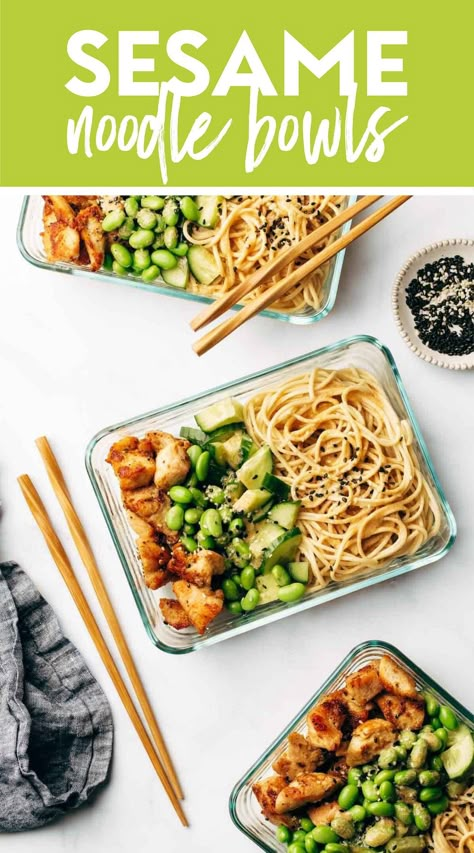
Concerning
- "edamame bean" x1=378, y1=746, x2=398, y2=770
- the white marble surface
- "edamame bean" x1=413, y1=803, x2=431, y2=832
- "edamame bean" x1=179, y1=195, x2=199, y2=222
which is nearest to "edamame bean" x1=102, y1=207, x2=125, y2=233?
"edamame bean" x1=179, y1=195, x2=199, y2=222

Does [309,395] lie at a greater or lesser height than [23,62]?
lesser

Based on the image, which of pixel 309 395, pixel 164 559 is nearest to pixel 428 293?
pixel 309 395

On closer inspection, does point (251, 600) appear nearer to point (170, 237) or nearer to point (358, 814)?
point (358, 814)

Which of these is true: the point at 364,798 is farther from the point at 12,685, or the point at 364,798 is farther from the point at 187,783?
the point at 12,685

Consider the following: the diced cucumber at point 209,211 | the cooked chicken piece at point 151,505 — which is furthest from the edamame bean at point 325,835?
the diced cucumber at point 209,211

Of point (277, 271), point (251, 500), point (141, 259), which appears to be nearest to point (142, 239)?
point (141, 259)

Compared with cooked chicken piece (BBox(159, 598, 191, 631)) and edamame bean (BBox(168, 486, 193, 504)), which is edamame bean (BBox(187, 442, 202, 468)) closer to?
edamame bean (BBox(168, 486, 193, 504))
